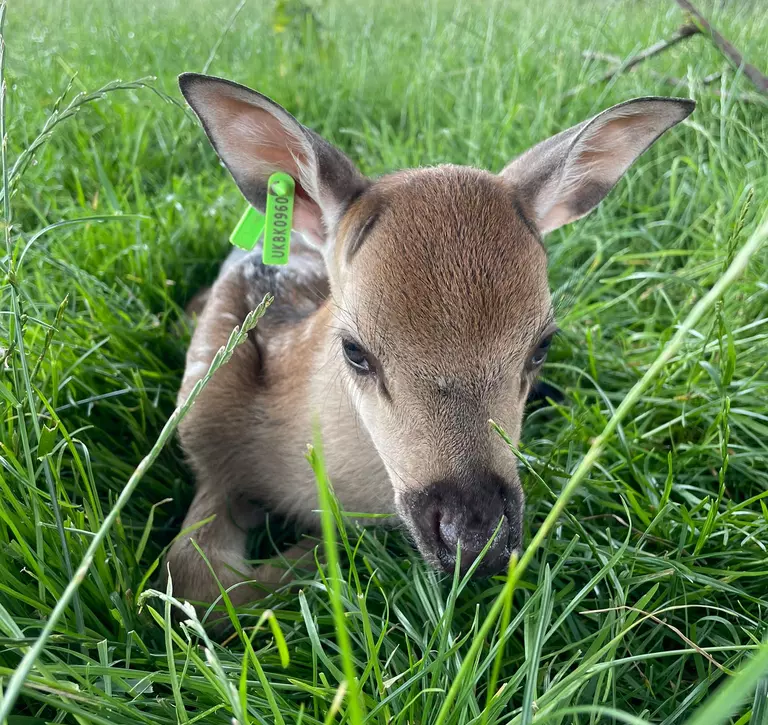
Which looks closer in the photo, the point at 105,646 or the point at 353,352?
the point at 105,646

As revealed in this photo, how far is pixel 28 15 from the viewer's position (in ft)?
21.5

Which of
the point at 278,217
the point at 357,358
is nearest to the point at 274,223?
the point at 278,217

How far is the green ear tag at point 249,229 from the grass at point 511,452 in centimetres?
35

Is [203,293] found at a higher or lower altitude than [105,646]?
higher

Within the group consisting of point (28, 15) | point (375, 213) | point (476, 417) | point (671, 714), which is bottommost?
point (671, 714)

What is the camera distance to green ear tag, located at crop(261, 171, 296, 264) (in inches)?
86.8

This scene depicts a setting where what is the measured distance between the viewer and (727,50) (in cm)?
371

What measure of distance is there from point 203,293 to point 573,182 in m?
1.68

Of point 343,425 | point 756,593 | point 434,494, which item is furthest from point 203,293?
point 756,593

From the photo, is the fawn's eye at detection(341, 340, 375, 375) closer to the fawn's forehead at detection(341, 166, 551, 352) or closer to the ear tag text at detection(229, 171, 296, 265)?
the fawn's forehead at detection(341, 166, 551, 352)

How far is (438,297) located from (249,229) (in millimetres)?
837

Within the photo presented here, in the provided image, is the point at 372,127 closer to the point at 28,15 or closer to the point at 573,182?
the point at 573,182

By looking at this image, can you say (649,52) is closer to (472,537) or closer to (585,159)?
(585,159)

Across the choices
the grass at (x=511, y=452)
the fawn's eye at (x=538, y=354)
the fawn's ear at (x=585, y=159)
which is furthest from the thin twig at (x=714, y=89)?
the fawn's eye at (x=538, y=354)
